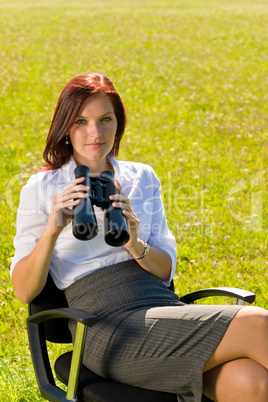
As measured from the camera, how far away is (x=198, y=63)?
46.3ft

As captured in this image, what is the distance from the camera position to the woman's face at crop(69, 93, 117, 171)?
10.2 ft

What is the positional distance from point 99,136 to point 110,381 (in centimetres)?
117

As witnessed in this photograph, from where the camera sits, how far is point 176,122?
984 cm

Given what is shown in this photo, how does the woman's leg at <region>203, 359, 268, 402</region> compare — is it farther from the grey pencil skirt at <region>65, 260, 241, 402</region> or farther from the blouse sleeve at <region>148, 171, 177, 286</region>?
the blouse sleeve at <region>148, 171, 177, 286</region>

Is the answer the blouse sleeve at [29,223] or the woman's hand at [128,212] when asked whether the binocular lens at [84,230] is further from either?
the blouse sleeve at [29,223]

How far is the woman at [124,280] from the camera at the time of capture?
8.36 feet

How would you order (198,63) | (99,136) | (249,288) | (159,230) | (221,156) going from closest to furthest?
1. (99,136)
2. (159,230)
3. (249,288)
4. (221,156)
5. (198,63)

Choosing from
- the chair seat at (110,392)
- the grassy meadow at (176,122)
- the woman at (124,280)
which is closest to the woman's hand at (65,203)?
the woman at (124,280)

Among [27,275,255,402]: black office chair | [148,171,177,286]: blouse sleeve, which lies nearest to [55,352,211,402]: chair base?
[27,275,255,402]: black office chair

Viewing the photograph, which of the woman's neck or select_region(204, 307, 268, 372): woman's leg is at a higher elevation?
the woman's neck

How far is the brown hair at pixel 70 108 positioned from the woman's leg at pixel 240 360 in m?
1.27

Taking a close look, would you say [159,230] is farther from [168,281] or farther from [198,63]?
[198,63]

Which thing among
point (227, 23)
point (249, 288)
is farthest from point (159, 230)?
point (227, 23)

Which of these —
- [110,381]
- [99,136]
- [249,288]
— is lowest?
[249,288]
